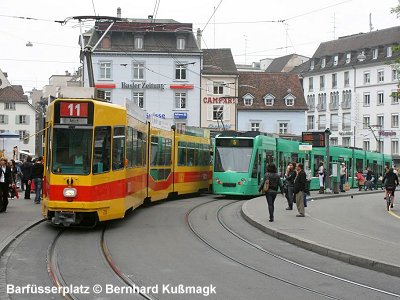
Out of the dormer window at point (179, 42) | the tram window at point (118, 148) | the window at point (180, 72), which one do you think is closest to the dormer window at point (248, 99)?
the window at point (180, 72)

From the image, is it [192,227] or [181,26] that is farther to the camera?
[181,26]

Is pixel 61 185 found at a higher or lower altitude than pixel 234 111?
lower

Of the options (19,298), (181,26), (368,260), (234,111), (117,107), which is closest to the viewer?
(19,298)

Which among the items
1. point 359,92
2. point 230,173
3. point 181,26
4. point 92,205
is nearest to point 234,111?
point 181,26

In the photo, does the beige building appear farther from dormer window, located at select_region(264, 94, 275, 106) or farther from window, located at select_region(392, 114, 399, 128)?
window, located at select_region(392, 114, 399, 128)

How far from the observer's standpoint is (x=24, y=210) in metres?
19.6

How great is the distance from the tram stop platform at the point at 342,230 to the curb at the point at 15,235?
5.87 metres

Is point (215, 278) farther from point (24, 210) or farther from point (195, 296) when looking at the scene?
point (24, 210)

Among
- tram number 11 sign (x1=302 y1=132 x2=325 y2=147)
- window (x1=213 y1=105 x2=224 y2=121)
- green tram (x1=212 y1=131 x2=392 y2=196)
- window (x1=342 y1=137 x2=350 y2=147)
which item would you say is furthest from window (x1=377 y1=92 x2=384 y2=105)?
green tram (x1=212 y1=131 x2=392 y2=196)

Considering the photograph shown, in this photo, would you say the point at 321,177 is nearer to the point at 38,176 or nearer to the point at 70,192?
the point at 38,176

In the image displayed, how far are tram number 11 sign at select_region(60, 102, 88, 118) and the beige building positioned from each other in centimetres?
4781

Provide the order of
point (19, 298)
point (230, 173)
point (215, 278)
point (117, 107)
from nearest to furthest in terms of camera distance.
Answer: point (19, 298) < point (215, 278) < point (117, 107) < point (230, 173)

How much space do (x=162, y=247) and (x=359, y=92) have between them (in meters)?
74.9

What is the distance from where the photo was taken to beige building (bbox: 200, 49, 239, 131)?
2557 inches
